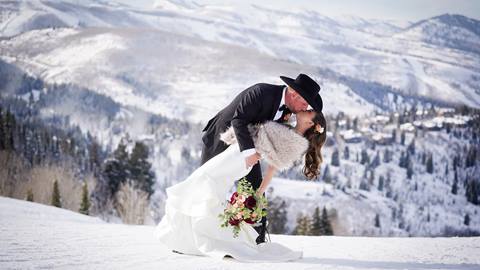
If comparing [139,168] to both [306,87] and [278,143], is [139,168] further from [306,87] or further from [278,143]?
[306,87]

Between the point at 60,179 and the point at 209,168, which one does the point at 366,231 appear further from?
the point at 209,168

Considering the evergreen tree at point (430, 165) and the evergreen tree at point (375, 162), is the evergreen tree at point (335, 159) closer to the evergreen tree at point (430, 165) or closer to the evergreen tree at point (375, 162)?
the evergreen tree at point (375, 162)

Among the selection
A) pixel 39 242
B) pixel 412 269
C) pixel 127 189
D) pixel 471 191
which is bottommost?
pixel 471 191

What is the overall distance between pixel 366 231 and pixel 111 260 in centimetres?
12709

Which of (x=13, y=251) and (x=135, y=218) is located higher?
(x=13, y=251)

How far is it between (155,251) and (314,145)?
195 cm

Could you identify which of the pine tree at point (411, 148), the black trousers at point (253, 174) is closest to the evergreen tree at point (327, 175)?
the pine tree at point (411, 148)

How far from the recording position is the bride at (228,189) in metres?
5.53

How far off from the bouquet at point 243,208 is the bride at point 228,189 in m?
0.07

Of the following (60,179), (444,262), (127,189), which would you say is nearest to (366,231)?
(60,179)

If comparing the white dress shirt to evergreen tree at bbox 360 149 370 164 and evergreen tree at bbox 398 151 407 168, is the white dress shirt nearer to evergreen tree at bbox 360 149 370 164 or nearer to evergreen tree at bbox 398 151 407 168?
evergreen tree at bbox 360 149 370 164

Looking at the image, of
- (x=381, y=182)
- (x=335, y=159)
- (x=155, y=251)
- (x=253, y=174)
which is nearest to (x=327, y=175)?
(x=381, y=182)

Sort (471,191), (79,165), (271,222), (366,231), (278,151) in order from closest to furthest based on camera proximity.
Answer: (278,151)
(271,222)
(79,165)
(366,231)
(471,191)

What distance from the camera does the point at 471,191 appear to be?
16612 centimetres
